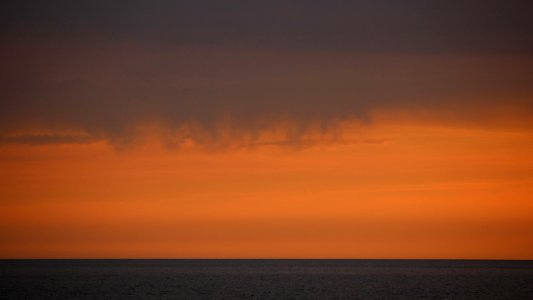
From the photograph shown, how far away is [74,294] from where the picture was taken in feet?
296

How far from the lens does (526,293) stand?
89.4m

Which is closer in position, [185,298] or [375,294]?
[185,298]

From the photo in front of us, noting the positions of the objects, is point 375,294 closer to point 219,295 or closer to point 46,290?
point 219,295

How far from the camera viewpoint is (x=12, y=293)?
8912cm

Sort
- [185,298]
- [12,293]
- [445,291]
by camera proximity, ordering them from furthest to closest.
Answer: [445,291] → [12,293] → [185,298]

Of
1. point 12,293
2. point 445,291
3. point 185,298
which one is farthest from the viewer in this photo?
point 445,291

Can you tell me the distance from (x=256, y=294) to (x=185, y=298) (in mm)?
9953

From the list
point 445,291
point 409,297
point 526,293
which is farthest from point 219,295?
point 526,293

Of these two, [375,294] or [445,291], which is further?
[445,291]

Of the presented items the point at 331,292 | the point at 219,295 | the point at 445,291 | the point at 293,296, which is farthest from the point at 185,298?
the point at 445,291

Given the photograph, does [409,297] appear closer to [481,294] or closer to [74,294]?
[481,294]

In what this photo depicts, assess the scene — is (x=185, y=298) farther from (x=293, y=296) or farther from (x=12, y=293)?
(x=12, y=293)

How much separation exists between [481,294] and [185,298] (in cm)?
3244

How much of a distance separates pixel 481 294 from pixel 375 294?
11.6 metres
